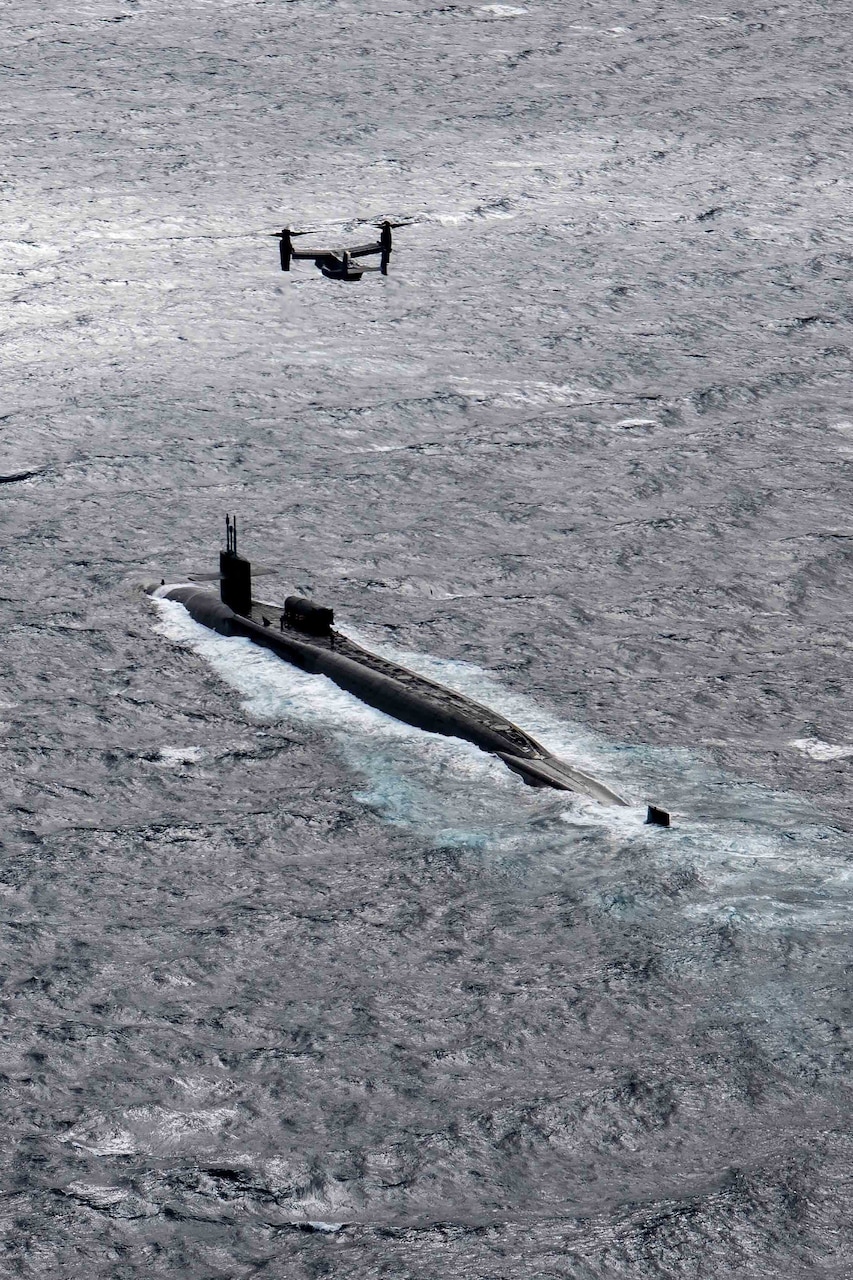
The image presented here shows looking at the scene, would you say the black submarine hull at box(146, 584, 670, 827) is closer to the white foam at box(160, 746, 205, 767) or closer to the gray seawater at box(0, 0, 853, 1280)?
the gray seawater at box(0, 0, 853, 1280)

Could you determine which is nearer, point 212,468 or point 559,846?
point 559,846

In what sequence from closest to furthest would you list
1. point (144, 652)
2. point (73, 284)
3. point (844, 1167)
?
point (844, 1167) < point (144, 652) < point (73, 284)

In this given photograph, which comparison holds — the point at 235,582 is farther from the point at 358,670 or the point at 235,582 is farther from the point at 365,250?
the point at 365,250

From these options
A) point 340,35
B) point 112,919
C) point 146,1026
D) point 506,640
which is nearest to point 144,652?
point 506,640

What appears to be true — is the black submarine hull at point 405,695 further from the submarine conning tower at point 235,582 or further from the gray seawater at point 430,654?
the gray seawater at point 430,654

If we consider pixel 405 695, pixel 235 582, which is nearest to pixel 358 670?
pixel 405 695

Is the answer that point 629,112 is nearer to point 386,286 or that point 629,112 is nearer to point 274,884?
point 386,286

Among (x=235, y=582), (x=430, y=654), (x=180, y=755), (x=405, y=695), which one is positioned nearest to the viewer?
(x=180, y=755)
